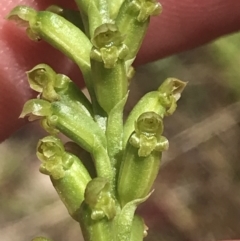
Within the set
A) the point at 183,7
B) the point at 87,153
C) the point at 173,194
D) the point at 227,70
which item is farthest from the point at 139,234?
the point at 227,70

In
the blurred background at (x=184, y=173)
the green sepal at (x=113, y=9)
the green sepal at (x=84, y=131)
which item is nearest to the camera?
the green sepal at (x=84, y=131)

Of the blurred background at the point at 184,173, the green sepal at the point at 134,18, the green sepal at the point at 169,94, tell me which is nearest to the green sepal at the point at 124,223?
the green sepal at the point at 169,94

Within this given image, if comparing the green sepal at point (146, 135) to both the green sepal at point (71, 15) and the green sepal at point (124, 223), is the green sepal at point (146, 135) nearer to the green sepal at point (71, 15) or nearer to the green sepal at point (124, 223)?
the green sepal at point (124, 223)

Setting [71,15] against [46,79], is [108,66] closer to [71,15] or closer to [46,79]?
[46,79]

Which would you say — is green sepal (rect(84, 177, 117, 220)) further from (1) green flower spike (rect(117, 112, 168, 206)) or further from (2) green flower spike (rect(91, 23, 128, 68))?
(2) green flower spike (rect(91, 23, 128, 68))

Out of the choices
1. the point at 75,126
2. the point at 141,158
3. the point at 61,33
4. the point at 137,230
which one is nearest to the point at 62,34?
the point at 61,33

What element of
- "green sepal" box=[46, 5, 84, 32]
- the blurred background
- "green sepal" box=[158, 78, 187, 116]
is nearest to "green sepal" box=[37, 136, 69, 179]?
"green sepal" box=[158, 78, 187, 116]
